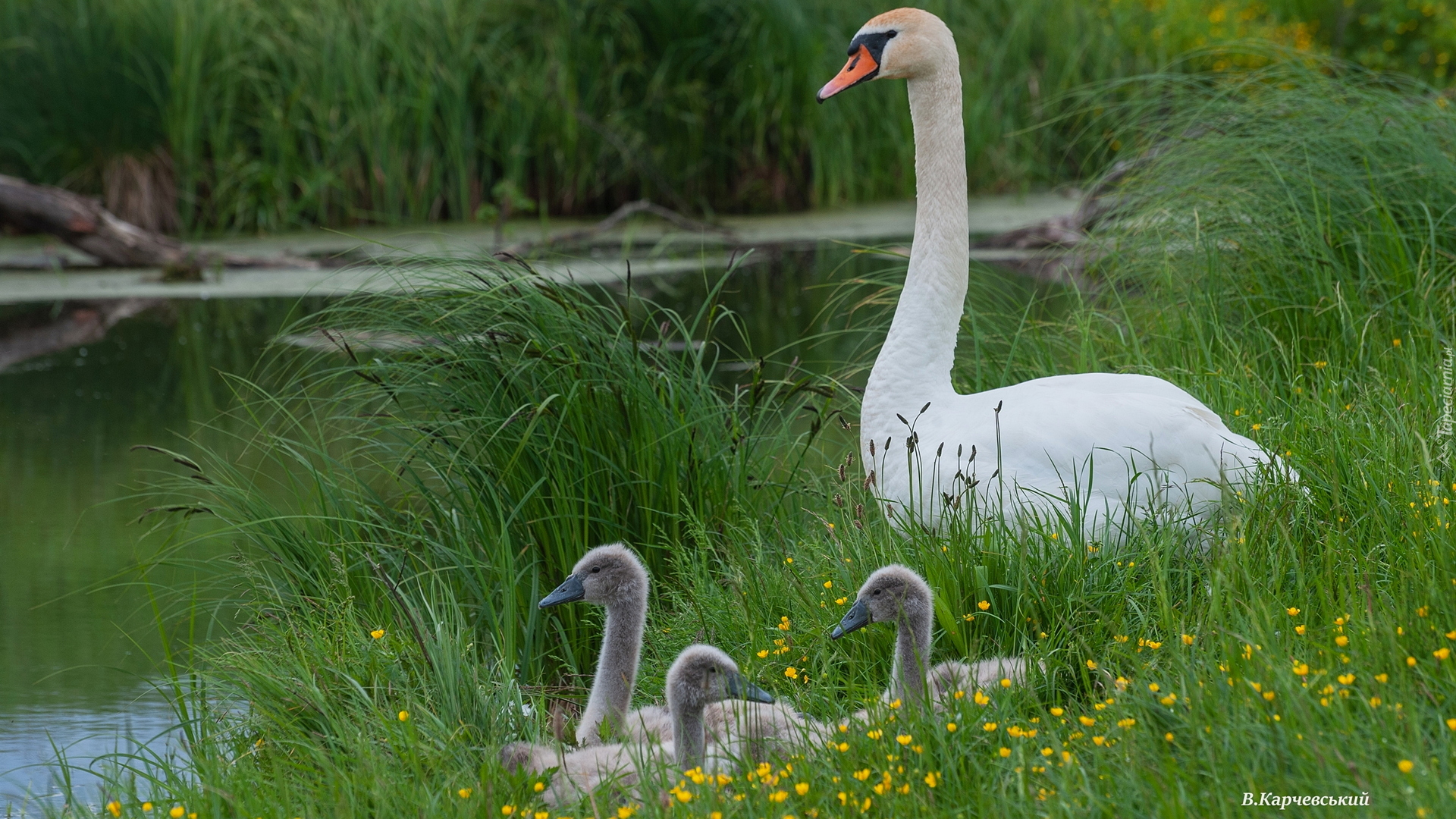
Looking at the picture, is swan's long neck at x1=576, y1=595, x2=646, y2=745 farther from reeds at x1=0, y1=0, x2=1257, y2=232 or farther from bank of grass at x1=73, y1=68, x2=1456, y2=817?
reeds at x1=0, y1=0, x2=1257, y2=232

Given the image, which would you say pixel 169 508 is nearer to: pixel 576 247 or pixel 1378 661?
pixel 1378 661

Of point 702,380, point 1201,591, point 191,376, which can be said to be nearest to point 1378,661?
point 1201,591

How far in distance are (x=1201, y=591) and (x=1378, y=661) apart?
647 mm

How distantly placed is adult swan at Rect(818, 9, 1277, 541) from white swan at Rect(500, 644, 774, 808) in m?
0.83

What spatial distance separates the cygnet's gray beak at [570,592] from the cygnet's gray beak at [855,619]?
674 millimetres

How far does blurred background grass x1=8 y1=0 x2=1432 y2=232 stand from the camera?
1133cm

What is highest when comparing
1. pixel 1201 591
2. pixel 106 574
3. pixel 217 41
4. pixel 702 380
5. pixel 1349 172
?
pixel 217 41

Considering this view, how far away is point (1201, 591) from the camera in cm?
327

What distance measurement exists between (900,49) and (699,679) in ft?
7.32

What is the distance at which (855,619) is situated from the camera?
3193 mm

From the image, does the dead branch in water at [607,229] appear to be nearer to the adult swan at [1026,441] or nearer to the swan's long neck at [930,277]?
the swan's long neck at [930,277]
